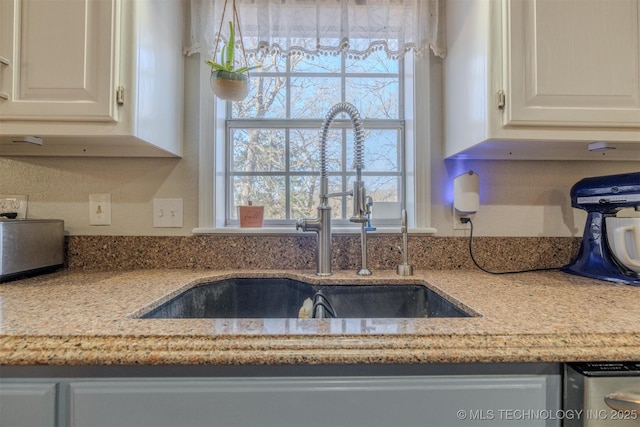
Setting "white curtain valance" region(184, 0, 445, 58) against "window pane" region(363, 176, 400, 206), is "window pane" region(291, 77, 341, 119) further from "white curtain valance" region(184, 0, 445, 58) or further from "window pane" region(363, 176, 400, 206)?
"window pane" region(363, 176, 400, 206)

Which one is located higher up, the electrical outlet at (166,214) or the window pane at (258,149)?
the window pane at (258,149)

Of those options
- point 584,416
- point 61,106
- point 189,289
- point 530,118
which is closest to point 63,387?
point 189,289

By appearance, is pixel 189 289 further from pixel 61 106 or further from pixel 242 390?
pixel 61 106

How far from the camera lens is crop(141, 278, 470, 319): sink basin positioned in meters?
0.94

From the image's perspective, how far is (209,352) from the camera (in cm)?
54

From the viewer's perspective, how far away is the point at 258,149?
1.36 metres

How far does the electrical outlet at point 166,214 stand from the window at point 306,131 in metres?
0.22

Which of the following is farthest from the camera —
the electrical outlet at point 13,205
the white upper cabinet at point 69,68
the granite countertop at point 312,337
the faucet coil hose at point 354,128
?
the electrical outlet at point 13,205

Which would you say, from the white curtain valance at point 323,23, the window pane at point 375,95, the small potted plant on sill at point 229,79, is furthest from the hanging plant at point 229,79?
the window pane at point 375,95

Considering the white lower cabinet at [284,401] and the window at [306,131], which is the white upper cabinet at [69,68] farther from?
the white lower cabinet at [284,401]

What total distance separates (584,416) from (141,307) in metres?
0.87

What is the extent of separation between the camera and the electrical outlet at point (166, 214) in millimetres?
1194

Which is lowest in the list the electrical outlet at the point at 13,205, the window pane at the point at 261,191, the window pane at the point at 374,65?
the electrical outlet at the point at 13,205

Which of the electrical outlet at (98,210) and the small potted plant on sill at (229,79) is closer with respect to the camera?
the small potted plant on sill at (229,79)
